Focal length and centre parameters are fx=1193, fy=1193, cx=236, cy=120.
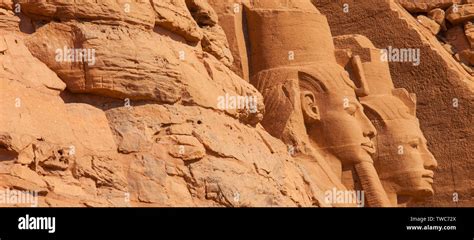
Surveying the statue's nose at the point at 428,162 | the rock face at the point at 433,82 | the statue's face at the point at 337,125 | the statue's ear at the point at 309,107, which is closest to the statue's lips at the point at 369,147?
the statue's face at the point at 337,125

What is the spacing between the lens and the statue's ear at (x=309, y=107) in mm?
14172

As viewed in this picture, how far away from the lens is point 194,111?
35.6 feet

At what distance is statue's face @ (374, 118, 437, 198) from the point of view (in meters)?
15.7

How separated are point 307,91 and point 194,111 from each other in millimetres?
3653

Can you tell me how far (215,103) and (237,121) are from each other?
1.84 ft

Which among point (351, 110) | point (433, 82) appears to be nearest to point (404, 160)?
point (351, 110)

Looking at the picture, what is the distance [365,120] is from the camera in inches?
579

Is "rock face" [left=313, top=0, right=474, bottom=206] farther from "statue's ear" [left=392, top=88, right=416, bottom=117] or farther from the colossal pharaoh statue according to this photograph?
the colossal pharaoh statue

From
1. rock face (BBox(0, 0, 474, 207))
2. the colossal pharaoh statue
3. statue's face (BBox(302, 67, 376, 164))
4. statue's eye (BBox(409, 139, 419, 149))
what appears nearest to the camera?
rock face (BBox(0, 0, 474, 207))

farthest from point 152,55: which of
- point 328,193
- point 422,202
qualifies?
point 422,202

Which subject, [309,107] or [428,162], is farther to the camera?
[428,162]

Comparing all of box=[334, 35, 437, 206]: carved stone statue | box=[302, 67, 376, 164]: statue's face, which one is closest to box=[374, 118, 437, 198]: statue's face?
box=[334, 35, 437, 206]: carved stone statue

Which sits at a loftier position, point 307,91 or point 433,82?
point 433,82

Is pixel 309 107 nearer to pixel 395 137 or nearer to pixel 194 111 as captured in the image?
pixel 395 137
